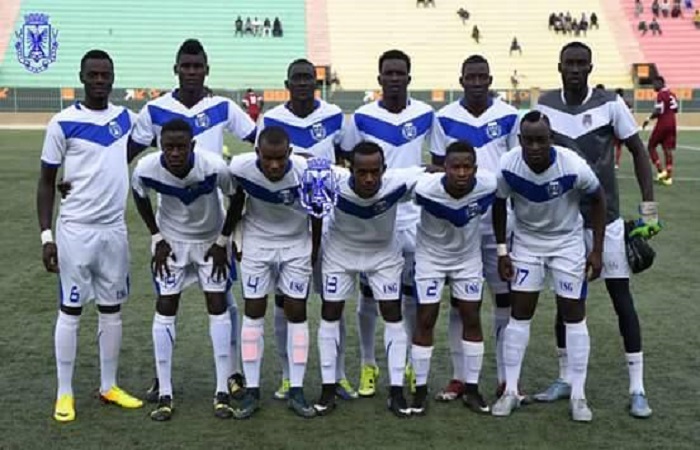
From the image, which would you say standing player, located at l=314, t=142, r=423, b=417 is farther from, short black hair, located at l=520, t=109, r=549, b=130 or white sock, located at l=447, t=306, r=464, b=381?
short black hair, located at l=520, t=109, r=549, b=130

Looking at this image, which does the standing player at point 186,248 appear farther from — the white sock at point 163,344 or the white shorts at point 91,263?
the white shorts at point 91,263

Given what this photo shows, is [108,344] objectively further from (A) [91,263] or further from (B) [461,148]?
(B) [461,148]

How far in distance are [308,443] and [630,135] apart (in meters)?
2.59

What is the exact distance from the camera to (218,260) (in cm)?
553

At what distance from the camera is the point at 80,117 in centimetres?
550

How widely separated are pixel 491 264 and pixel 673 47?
4197 centimetres

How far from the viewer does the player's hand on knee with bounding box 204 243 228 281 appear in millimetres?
5527

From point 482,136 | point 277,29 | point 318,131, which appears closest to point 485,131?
point 482,136

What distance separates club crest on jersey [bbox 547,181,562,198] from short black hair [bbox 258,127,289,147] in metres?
1.50

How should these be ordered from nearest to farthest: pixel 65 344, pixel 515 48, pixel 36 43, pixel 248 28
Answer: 1. pixel 65 344
2. pixel 36 43
3. pixel 515 48
4. pixel 248 28

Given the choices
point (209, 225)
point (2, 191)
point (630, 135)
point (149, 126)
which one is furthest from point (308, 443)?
point (2, 191)

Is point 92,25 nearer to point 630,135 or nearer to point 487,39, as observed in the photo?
point 487,39

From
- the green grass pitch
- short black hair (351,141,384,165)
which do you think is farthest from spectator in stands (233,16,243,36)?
short black hair (351,141,384,165)

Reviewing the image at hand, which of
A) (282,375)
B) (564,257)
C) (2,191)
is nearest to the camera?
(564,257)
